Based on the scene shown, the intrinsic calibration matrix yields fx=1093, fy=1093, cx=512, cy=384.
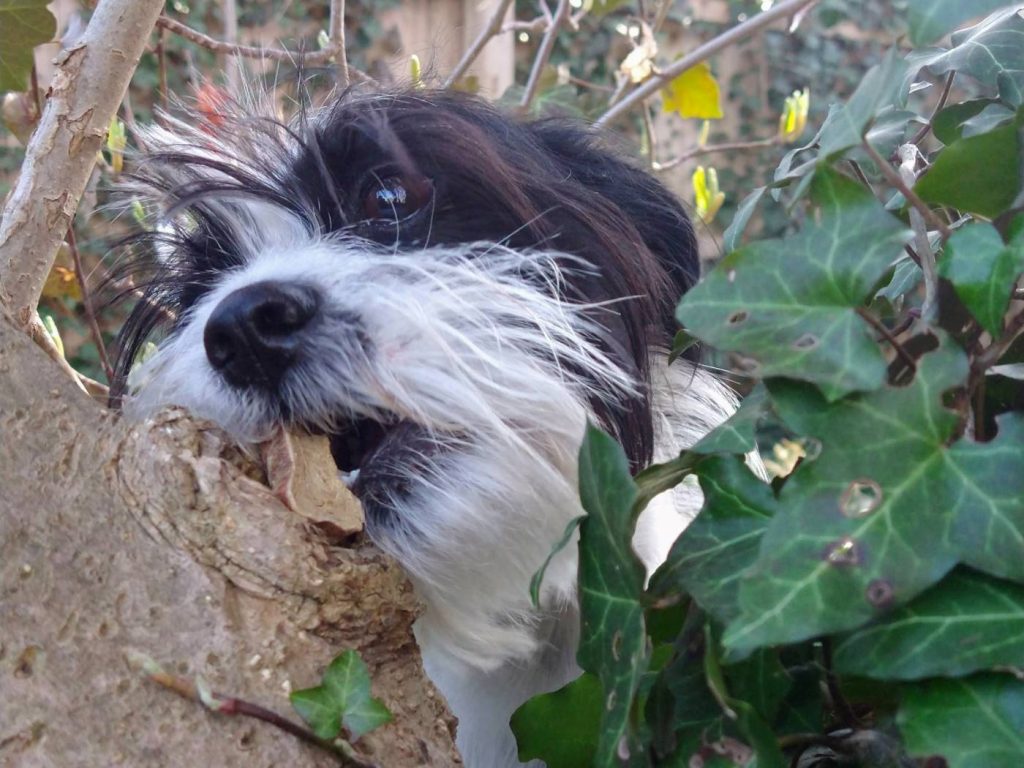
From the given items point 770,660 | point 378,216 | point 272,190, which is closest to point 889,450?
point 770,660

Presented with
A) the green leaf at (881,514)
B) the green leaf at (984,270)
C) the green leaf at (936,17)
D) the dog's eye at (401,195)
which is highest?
the green leaf at (936,17)

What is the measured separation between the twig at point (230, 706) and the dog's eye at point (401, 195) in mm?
1015

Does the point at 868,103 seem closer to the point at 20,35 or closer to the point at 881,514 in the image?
the point at 881,514

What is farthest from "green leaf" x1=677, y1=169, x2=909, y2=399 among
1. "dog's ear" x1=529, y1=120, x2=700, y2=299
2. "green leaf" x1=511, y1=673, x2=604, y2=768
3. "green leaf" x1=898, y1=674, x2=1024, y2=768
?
"dog's ear" x1=529, y1=120, x2=700, y2=299

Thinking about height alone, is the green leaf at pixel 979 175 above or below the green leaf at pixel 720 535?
above

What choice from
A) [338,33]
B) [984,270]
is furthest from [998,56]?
[338,33]

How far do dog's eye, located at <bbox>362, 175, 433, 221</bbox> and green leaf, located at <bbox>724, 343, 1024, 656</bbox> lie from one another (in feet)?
3.55

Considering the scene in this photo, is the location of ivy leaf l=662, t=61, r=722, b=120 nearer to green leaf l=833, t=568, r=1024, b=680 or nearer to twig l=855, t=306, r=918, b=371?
twig l=855, t=306, r=918, b=371

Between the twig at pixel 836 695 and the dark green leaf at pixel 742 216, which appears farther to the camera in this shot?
the dark green leaf at pixel 742 216

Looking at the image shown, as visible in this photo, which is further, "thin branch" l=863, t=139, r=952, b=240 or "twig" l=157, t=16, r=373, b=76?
"twig" l=157, t=16, r=373, b=76

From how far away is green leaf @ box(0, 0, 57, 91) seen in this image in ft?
6.07

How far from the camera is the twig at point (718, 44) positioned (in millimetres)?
2539

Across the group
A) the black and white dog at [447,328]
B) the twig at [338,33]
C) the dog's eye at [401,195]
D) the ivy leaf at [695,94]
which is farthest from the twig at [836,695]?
the ivy leaf at [695,94]

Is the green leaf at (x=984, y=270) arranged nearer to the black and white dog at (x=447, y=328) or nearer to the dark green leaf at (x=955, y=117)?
the dark green leaf at (x=955, y=117)
